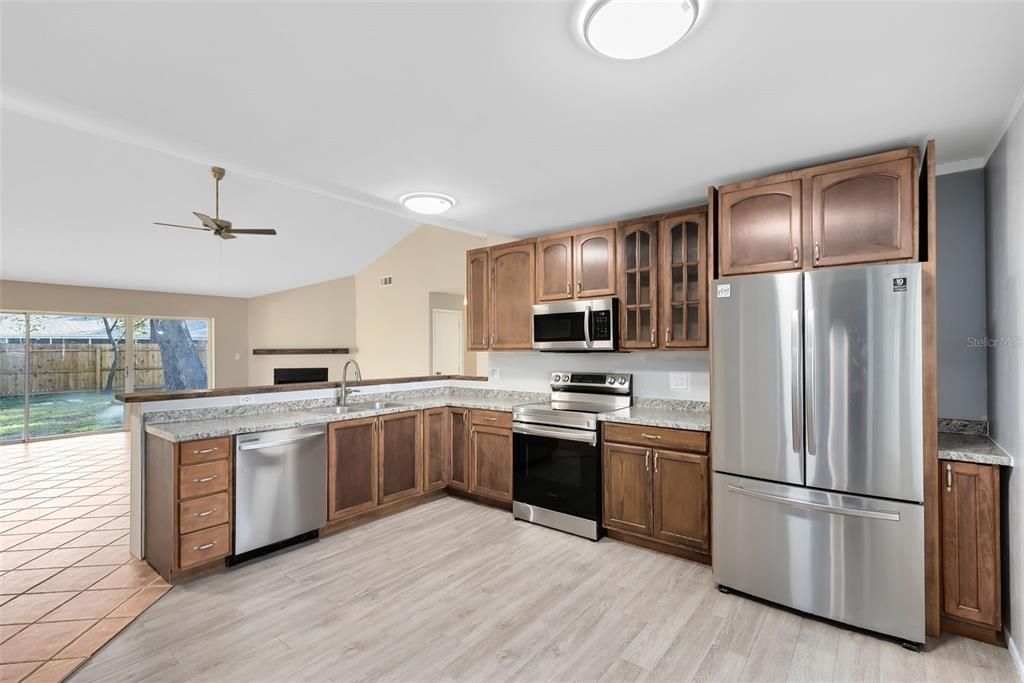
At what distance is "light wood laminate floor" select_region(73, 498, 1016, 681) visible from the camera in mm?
1972

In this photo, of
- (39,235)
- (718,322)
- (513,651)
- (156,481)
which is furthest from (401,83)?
(39,235)

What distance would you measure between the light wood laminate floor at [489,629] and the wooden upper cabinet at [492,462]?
0.79m

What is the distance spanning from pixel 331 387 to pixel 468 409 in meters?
1.16

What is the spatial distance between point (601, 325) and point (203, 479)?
275cm

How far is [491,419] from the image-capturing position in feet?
12.9

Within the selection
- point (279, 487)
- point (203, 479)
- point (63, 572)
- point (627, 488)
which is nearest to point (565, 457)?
point (627, 488)

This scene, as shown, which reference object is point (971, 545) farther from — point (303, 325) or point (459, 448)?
point (303, 325)

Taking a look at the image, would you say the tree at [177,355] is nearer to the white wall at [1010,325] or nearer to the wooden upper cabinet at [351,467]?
the wooden upper cabinet at [351,467]

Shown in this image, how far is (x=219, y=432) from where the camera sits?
2.77m

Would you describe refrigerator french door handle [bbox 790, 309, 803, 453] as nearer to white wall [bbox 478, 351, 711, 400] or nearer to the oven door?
white wall [bbox 478, 351, 711, 400]

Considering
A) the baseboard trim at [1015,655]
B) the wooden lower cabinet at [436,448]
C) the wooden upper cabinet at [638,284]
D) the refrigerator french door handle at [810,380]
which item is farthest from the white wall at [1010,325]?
the wooden lower cabinet at [436,448]

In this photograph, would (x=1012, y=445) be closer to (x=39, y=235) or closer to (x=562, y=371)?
(x=562, y=371)

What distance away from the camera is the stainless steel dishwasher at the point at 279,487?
2875 mm

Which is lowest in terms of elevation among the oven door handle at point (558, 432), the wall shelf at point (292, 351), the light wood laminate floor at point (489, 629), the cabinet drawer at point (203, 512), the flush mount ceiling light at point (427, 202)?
the light wood laminate floor at point (489, 629)
